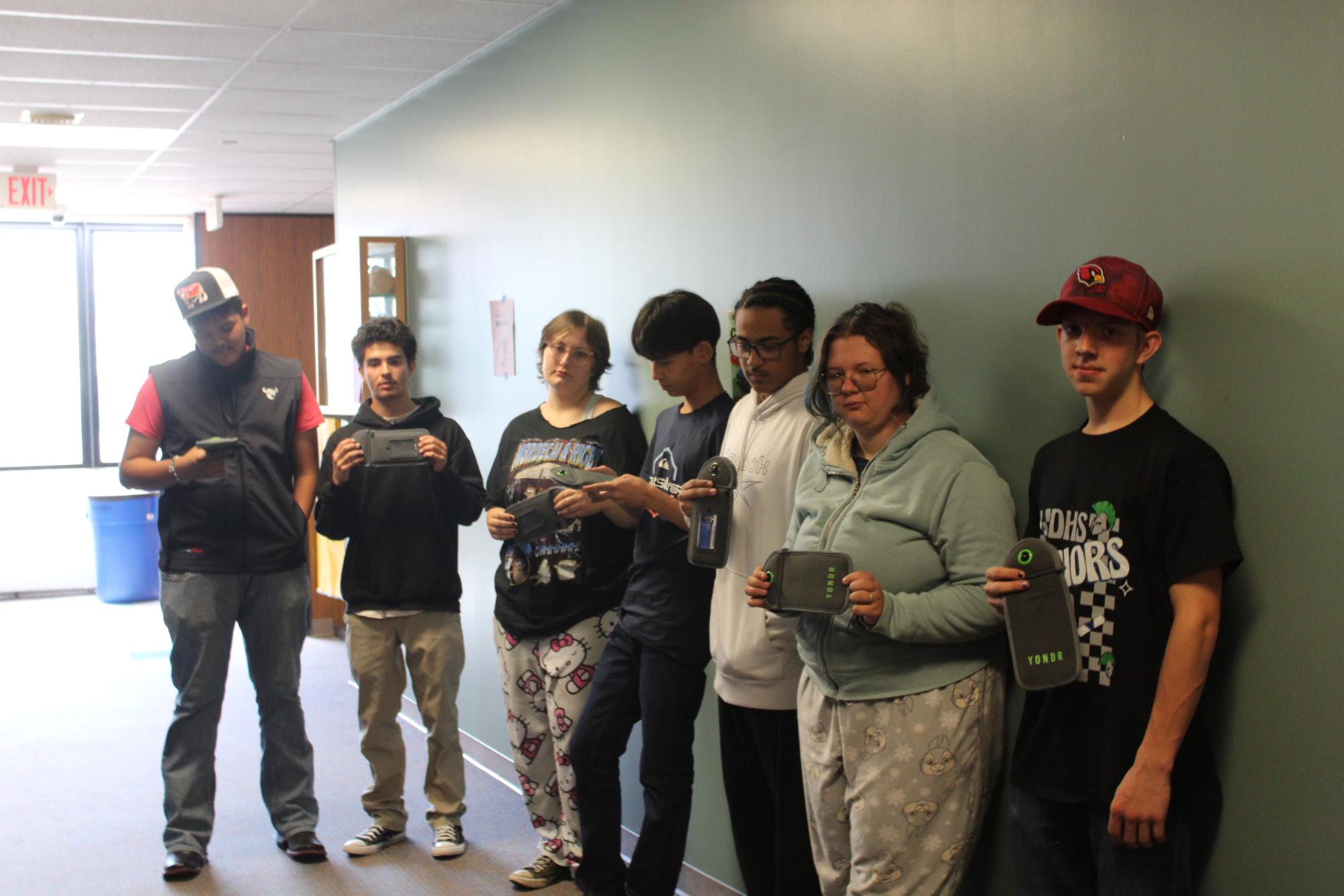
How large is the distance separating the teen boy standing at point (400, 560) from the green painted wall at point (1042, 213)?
Result: 0.57m

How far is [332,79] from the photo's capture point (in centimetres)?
461

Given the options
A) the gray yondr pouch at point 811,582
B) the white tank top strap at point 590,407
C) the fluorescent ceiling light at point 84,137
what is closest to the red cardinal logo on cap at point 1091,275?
the gray yondr pouch at point 811,582

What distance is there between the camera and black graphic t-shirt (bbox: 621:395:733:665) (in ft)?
8.83

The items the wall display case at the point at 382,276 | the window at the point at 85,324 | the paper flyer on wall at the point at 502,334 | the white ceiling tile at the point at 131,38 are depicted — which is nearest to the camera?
the white ceiling tile at the point at 131,38

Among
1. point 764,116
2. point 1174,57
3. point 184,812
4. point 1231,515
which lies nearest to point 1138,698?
point 1231,515

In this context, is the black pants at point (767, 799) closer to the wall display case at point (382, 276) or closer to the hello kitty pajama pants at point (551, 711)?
the hello kitty pajama pants at point (551, 711)

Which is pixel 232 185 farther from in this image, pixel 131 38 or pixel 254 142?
pixel 131 38

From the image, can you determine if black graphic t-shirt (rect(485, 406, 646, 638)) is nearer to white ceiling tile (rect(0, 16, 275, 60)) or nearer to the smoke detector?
white ceiling tile (rect(0, 16, 275, 60))

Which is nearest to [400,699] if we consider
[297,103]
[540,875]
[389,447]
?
[540,875]

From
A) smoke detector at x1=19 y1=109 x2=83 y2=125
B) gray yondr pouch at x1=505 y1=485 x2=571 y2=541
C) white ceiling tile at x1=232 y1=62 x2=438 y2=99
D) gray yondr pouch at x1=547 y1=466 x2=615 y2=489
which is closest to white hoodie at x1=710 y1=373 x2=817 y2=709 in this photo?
gray yondr pouch at x1=547 y1=466 x2=615 y2=489

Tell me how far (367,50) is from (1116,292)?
10.6 feet

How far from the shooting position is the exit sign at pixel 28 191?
6.55m

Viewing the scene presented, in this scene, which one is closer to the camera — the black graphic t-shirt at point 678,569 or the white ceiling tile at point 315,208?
the black graphic t-shirt at point 678,569

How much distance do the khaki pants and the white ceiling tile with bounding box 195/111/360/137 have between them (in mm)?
2753
